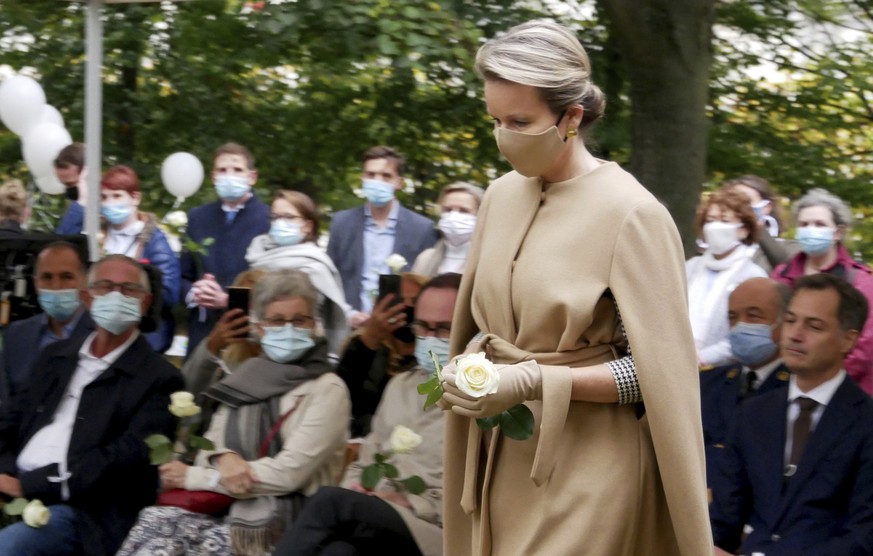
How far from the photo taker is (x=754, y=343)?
5273 mm

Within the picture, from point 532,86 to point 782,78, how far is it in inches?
308

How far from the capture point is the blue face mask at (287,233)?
6.75 meters

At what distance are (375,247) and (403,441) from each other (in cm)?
242

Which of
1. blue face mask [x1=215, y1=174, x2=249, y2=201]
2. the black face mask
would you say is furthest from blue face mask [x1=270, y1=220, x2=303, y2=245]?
the black face mask

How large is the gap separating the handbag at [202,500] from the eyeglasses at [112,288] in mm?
984

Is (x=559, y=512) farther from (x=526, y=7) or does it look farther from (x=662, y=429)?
(x=526, y=7)

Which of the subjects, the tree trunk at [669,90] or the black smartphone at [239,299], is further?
the tree trunk at [669,90]

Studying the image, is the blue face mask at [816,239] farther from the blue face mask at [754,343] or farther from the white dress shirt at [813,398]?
the white dress shirt at [813,398]

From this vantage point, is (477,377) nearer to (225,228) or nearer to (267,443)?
(267,443)

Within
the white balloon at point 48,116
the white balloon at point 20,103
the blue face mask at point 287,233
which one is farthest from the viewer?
the white balloon at point 48,116

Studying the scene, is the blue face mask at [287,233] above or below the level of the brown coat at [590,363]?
below

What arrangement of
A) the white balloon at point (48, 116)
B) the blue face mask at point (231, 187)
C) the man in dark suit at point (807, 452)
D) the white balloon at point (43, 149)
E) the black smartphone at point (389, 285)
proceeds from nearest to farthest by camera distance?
the man in dark suit at point (807, 452) < the black smartphone at point (389, 285) < the blue face mask at point (231, 187) < the white balloon at point (43, 149) < the white balloon at point (48, 116)

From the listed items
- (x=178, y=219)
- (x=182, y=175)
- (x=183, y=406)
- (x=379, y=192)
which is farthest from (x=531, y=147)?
(x=182, y=175)

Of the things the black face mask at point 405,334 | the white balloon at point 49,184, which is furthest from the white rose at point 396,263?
the white balloon at point 49,184
